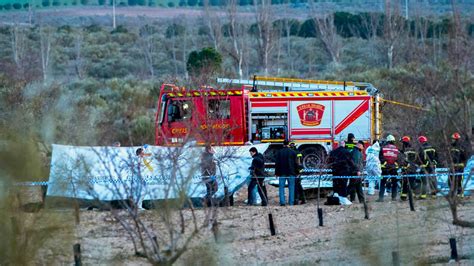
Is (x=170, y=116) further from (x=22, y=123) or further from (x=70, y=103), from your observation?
(x=22, y=123)

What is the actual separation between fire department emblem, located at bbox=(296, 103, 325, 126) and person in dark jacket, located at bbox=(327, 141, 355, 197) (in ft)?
27.9

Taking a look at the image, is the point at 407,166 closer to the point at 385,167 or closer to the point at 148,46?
the point at 385,167

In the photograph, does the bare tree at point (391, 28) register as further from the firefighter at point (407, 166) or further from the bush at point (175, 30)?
the firefighter at point (407, 166)

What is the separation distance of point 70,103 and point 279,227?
20.2 m

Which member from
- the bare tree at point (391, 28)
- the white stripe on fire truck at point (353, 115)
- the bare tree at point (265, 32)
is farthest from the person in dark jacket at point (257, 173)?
A: the bare tree at point (265, 32)

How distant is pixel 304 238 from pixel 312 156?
455 inches

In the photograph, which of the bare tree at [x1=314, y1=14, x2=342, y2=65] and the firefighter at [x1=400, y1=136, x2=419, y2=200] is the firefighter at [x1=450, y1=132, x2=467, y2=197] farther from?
the bare tree at [x1=314, y1=14, x2=342, y2=65]

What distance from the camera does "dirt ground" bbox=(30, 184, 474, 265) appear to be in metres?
14.5

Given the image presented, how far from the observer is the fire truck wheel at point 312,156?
95.1 feet

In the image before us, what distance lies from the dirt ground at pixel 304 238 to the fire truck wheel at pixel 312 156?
7937 mm

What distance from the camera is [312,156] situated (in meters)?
29.7

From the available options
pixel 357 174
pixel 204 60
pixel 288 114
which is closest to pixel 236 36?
pixel 204 60

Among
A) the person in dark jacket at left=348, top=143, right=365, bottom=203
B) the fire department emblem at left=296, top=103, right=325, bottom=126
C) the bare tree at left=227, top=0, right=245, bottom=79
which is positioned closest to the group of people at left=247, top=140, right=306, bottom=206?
the person in dark jacket at left=348, top=143, right=365, bottom=203

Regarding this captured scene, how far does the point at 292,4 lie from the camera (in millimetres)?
114500
